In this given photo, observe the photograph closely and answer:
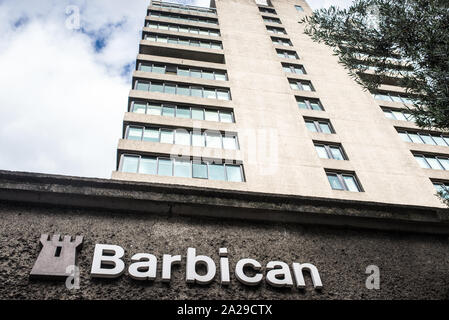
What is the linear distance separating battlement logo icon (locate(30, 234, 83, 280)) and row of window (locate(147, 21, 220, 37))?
27390 mm

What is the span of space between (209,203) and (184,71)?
2057cm

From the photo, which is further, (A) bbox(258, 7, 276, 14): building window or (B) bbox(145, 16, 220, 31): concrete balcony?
(A) bbox(258, 7, 276, 14): building window

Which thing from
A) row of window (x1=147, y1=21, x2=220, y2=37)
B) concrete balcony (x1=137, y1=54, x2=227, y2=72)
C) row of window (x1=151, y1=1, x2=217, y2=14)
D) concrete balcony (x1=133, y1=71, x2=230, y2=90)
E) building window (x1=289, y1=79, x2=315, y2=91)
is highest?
row of window (x1=151, y1=1, x2=217, y2=14)

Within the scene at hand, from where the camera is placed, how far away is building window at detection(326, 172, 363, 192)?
1775cm

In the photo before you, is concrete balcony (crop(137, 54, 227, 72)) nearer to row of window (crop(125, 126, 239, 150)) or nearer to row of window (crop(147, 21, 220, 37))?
row of window (crop(147, 21, 220, 37))

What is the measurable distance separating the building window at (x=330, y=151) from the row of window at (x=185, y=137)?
5049 mm

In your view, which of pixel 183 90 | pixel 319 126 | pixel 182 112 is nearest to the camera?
pixel 182 112

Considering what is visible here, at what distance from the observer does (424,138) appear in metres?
23.0

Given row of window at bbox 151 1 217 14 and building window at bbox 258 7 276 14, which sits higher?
building window at bbox 258 7 276 14

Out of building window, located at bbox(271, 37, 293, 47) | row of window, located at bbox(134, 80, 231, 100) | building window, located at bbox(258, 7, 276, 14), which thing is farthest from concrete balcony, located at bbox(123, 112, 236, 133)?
building window, located at bbox(258, 7, 276, 14)

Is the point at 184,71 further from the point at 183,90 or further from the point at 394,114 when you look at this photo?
the point at 394,114

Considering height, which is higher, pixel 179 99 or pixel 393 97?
pixel 393 97

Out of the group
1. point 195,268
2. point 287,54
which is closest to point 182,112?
point 287,54

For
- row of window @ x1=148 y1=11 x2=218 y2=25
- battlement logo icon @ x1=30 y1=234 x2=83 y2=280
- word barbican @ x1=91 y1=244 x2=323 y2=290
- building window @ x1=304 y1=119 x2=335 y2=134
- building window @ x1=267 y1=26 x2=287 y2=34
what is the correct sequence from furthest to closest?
1. building window @ x1=267 y1=26 x2=287 y2=34
2. row of window @ x1=148 y1=11 x2=218 y2=25
3. building window @ x1=304 y1=119 x2=335 y2=134
4. word barbican @ x1=91 y1=244 x2=323 y2=290
5. battlement logo icon @ x1=30 y1=234 x2=83 y2=280
